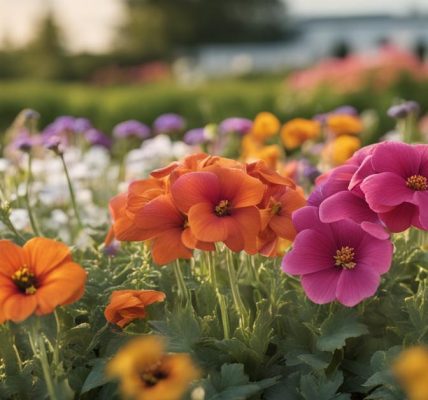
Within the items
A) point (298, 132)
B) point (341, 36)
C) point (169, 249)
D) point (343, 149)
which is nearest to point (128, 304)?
point (169, 249)

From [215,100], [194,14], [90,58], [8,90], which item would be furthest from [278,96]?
[194,14]

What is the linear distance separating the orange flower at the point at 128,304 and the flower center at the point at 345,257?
0.29 meters

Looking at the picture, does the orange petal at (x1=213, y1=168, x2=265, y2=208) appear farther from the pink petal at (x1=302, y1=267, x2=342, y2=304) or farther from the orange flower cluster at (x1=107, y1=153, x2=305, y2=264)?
the pink petal at (x1=302, y1=267, x2=342, y2=304)

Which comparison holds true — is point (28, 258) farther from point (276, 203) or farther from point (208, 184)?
point (276, 203)

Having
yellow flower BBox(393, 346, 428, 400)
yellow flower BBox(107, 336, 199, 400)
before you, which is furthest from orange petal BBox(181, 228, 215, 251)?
yellow flower BBox(393, 346, 428, 400)

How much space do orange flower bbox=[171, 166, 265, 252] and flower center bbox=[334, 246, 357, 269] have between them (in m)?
0.15

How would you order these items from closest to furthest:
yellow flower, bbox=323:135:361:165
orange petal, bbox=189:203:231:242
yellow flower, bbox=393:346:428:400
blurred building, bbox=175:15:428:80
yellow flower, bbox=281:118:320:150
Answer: yellow flower, bbox=393:346:428:400 < orange petal, bbox=189:203:231:242 < yellow flower, bbox=323:135:361:165 < yellow flower, bbox=281:118:320:150 < blurred building, bbox=175:15:428:80

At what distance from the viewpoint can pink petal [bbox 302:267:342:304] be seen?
4.19ft

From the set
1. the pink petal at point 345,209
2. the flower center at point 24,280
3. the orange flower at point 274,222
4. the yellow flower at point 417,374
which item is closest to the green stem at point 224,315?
the orange flower at point 274,222

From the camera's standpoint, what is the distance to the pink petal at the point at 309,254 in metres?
1.30

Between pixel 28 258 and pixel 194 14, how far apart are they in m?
38.0

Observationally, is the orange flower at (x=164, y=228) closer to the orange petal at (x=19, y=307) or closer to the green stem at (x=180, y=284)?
the green stem at (x=180, y=284)

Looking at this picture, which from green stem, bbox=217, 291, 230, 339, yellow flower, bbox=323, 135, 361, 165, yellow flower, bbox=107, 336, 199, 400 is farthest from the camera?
yellow flower, bbox=323, 135, 361, 165

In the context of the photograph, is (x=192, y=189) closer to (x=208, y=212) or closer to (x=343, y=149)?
(x=208, y=212)
